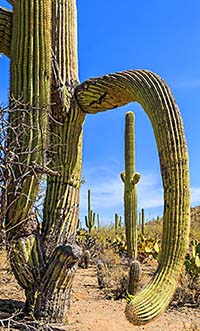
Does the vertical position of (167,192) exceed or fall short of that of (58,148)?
it falls short

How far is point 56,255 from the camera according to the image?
17.2ft

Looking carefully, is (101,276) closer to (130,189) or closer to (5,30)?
(130,189)

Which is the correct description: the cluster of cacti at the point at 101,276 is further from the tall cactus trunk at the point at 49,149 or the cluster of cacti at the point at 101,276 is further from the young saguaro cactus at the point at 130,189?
the tall cactus trunk at the point at 49,149

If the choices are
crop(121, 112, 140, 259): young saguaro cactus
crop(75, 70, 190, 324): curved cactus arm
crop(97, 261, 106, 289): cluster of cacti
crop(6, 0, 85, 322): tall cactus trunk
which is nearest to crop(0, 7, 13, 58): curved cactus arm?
crop(6, 0, 85, 322): tall cactus trunk

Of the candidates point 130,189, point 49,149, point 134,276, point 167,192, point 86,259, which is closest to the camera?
point 167,192

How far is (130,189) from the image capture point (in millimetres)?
11062

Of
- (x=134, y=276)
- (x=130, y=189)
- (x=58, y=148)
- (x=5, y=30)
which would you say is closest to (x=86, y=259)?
(x=130, y=189)

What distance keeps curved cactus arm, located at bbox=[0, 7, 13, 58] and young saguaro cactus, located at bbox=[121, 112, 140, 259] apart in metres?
5.46

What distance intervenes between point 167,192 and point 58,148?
1819 mm

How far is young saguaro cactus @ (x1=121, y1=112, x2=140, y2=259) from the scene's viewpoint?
34.2 ft

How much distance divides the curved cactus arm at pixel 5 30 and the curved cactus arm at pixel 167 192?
1675 millimetres

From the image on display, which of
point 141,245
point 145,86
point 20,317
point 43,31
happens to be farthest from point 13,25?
point 141,245

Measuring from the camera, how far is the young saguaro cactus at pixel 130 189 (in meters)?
10.4

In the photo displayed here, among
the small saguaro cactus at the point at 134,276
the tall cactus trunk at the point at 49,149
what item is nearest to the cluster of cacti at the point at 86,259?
the small saguaro cactus at the point at 134,276
